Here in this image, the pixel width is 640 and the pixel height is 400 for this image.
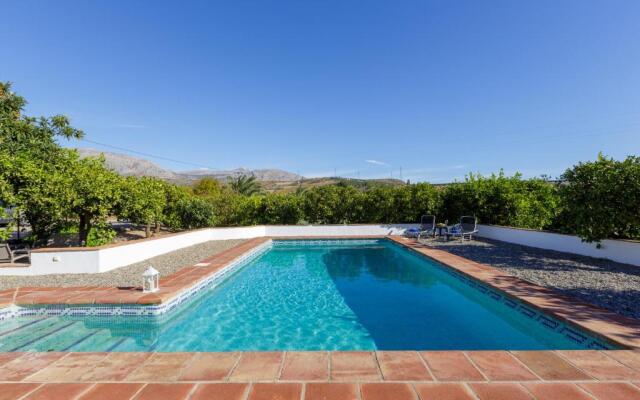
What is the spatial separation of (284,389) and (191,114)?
27044 millimetres

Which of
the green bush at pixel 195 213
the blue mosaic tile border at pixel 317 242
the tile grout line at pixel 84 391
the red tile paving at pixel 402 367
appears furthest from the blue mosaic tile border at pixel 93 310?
the green bush at pixel 195 213

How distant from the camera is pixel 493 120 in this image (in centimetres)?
2102

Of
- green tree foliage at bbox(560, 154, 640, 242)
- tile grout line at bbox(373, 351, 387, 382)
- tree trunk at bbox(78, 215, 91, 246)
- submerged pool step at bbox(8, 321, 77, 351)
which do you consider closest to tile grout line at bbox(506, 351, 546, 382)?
tile grout line at bbox(373, 351, 387, 382)

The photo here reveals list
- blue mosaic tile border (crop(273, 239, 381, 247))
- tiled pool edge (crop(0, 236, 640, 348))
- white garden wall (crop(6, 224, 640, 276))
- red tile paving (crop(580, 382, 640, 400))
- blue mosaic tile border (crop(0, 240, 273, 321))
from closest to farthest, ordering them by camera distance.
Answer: red tile paving (crop(580, 382, 640, 400)), tiled pool edge (crop(0, 236, 640, 348)), blue mosaic tile border (crop(0, 240, 273, 321)), white garden wall (crop(6, 224, 640, 276)), blue mosaic tile border (crop(273, 239, 381, 247))

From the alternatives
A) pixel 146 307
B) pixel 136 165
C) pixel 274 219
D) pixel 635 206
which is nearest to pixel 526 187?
pixel 635 206

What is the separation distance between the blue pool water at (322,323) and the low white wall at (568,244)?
4.68 metres

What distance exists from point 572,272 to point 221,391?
8.01m

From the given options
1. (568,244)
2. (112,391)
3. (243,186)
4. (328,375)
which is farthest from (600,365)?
(243,186)

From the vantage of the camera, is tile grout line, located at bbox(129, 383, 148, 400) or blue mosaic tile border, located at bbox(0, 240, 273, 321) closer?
tile grout line, located at bbox(129, 383, 148, 400)

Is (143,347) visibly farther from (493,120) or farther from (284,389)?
(493,120)

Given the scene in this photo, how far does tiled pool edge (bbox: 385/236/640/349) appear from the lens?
3.60 m

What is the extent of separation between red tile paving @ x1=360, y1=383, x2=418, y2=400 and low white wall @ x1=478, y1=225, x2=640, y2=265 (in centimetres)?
871

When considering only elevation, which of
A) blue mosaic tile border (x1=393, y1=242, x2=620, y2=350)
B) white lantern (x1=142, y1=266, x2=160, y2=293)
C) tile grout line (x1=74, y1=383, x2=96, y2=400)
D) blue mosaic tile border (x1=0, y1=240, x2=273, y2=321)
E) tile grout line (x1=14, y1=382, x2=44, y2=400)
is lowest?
blue mosaic tile border (x1=0, y1=240, x2=273, y2=321)

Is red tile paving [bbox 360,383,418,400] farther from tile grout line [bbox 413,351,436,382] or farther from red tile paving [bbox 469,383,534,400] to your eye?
red tile paving [bbox 469,383,534,400]
